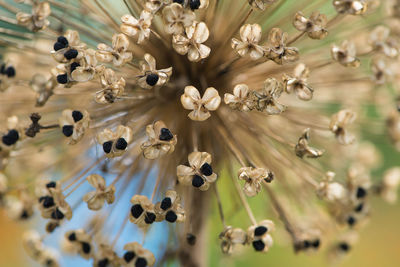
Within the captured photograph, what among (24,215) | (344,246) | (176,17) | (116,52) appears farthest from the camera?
(344,246)

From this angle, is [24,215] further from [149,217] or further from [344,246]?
[344,246]

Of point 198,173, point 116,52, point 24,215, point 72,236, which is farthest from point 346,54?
point 24,215

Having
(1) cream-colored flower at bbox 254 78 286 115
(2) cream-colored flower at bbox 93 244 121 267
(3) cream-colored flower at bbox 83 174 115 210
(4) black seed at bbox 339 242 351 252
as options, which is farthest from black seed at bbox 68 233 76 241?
(4) black seed at bbox 339 242 351 252

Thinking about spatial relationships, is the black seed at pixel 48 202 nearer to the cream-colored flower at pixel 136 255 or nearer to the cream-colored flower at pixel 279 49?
the cream-colored flower at pixel 136 255

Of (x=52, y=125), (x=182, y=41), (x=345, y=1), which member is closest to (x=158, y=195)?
(x=52, y=125)

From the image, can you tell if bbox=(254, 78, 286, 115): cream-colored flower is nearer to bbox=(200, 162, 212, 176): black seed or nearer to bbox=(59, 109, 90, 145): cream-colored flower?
bbox=(200, 162, 212, 176): black seed

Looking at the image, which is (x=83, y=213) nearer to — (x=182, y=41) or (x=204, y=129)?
(x=204, y=129)

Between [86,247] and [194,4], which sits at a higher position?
[194,4]
